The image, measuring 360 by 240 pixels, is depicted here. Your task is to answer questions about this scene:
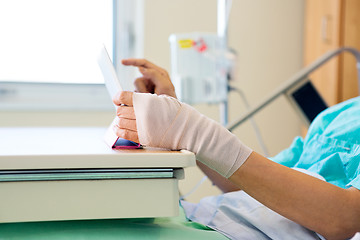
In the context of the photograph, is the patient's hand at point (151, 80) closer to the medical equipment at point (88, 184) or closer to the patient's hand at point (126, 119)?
the patient's hand at point (126, 119)

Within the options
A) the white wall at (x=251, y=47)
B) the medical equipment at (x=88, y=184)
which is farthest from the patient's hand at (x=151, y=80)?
the white wall at (x=251, y=47)

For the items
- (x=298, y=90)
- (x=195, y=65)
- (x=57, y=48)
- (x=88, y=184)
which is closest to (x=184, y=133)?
(x=88, y=184)

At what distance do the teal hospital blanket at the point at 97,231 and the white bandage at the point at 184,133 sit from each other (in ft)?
0.42

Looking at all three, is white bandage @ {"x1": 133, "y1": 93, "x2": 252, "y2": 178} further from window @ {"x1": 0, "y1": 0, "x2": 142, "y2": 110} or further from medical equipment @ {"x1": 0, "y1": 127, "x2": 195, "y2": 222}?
window @ {"x1": 0, "y1": 0, "x2": 142, "y2": 110}

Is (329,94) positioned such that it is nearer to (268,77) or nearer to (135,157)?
(268,77)

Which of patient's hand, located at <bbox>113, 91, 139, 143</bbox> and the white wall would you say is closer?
patient's hand, located at <bbox>113, 91, 139, 143</bbox>

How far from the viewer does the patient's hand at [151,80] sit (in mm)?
1190

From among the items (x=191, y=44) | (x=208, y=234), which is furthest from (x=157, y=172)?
(x=191, y=44)

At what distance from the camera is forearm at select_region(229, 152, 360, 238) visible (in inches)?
29.7

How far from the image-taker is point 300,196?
769 mm

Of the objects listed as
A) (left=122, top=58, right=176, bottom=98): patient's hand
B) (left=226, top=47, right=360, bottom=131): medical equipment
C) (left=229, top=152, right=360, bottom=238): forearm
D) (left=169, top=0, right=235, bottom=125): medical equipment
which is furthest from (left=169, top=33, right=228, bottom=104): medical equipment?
(left=229, top=152, right=360, bottom=238): forearm

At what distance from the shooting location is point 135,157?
1.91ft

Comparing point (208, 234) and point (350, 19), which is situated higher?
point (350, 19)

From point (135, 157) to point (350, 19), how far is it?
7.53 ft
